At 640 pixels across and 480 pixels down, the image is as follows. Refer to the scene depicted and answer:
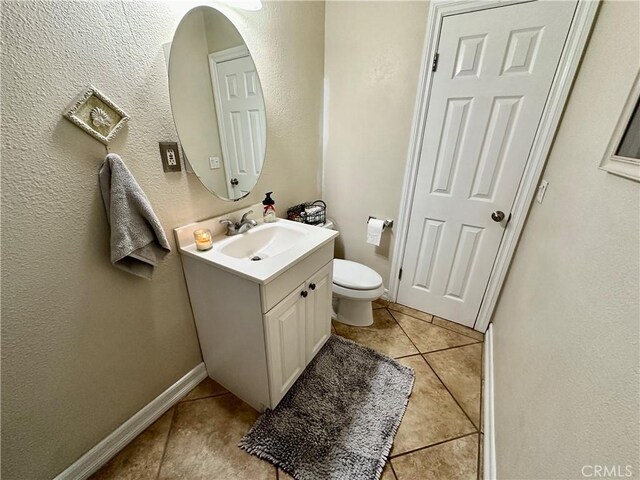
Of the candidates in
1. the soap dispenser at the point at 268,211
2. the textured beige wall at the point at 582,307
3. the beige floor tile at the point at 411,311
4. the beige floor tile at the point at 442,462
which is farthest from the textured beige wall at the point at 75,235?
the beige floor tile at the point at 411,311

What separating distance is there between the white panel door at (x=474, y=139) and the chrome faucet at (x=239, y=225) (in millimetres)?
1139

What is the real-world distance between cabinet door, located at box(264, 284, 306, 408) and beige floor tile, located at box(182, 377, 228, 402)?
1.29 feet

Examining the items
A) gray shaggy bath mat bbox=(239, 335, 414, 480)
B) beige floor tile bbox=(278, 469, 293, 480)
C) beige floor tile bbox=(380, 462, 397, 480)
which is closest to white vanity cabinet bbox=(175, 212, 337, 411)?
gray shaggy bath mat bbox=(239, 335, 414, 480)

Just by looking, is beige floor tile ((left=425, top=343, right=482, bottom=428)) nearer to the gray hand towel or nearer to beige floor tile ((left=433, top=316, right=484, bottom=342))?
beige floor tile ((left=433, top=316, right=484, bottom=342))

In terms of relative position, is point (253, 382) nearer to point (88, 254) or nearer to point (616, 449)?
point (88, 254)

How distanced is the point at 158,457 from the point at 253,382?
18.8 inches

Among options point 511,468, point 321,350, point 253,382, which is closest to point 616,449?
point 511,468

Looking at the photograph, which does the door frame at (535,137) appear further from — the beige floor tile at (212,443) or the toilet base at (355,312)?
the beige floor tile at (212,443)

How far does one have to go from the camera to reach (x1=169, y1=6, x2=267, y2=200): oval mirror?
1048 millimetres

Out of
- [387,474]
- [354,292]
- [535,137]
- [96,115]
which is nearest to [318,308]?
[354,292]

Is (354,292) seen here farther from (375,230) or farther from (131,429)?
(131,429)

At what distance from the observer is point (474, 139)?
4.91 feet

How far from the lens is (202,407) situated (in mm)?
1311

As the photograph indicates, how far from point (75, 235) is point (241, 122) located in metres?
0.88
